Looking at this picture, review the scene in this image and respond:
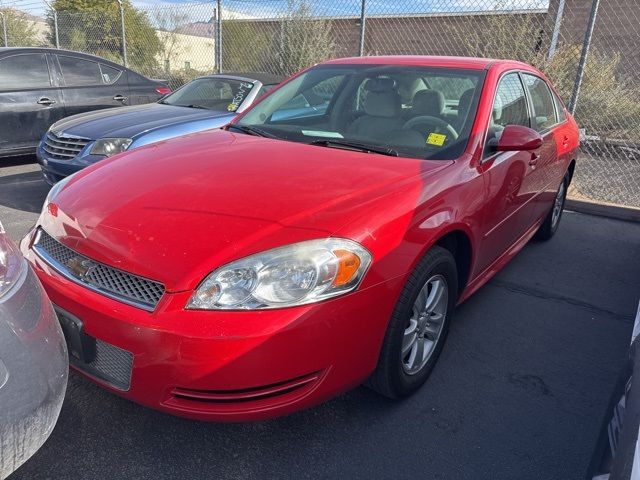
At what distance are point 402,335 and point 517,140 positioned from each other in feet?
4.24

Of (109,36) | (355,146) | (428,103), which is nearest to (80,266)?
(355,146)

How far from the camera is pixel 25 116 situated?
635 centimetres

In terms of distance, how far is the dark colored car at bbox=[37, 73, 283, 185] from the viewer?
4.68 m

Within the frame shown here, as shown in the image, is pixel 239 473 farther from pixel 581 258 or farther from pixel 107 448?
pixel 581 258

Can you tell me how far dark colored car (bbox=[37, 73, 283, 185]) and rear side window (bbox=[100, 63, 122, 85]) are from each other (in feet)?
4.21

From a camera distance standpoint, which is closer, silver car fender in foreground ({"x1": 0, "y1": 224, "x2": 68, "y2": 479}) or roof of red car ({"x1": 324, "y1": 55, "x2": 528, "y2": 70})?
silver car fender in foreground ({"x1": 0, "y1": 224, "x2": 68, "y2": 479})

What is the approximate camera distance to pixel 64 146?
191 inches

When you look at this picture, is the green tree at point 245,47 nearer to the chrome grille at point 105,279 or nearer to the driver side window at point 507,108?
the driver side window at point 507,108

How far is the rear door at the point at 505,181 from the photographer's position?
2.87 meters

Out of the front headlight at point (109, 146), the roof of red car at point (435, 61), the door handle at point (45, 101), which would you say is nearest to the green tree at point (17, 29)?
the door handle at point (45, 101)

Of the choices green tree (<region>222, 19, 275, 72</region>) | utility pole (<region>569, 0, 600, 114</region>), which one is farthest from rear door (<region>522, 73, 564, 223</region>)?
green tree (<region>222, 19, 275, 72</region>)

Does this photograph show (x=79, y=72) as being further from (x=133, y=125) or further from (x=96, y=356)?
(x=96, y=356)

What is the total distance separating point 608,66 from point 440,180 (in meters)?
7.71

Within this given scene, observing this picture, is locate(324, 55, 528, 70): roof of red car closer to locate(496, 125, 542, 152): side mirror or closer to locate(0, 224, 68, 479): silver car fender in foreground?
locate(496, 125, 542, 152): side mirror
